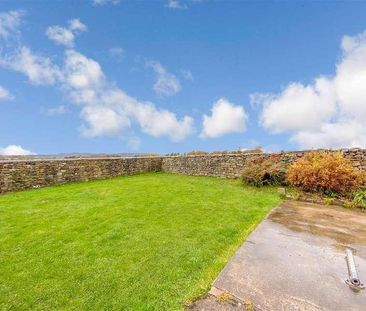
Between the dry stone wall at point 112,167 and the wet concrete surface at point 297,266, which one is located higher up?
the dry stone wall at point 112,167

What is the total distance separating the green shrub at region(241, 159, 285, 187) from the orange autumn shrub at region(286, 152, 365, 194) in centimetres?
95

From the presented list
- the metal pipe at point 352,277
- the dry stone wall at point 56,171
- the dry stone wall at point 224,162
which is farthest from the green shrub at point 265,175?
the dry stone wall at point 56,171

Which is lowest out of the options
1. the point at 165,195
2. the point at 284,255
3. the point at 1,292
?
the point at 1,292

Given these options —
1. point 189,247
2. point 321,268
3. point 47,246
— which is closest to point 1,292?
point 47,246

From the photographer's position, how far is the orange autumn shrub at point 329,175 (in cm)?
1010

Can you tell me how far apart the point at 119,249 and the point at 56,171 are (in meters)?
11.1

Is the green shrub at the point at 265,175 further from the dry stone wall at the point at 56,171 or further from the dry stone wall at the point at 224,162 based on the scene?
the dry stone wall at the point at 56,171

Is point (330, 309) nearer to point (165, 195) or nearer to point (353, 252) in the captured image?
point (353, 252)

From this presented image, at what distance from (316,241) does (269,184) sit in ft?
21.9

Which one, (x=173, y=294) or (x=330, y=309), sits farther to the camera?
(x=173, y=294)

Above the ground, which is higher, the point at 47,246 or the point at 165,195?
the point at 165,195

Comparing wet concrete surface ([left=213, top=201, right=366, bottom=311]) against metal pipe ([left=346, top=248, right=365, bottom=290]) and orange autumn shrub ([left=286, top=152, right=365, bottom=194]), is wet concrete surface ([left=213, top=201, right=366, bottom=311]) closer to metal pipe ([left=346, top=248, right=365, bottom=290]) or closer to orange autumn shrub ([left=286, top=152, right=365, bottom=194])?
metal pipe ([left=346, top=248, right=365, bottom=290])

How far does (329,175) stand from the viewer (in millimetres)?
10156

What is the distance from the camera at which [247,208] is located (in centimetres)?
807
